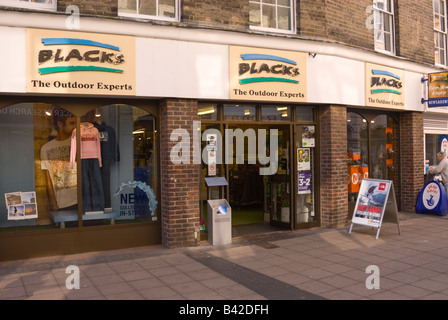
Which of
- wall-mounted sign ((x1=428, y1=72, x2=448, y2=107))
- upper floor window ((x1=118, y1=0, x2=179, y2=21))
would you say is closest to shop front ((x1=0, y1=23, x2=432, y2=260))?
upper floor window ((x1=118, y1=0, x2=179, y2=21))

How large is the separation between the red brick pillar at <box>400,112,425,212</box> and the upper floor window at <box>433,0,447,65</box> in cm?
241

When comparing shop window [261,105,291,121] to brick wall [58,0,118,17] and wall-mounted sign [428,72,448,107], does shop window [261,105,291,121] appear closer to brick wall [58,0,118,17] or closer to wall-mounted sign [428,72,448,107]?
brick wall [58,0,118,17]

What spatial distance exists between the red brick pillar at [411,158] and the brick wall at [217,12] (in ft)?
19.8

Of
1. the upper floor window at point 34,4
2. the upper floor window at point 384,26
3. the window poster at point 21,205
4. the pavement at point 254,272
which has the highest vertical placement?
the upper floor window at point 384,26

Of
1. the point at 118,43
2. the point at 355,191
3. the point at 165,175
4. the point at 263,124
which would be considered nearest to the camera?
the point at 118,43

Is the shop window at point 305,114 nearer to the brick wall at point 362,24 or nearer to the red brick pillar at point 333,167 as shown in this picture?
the red brick pillar at point 333,167

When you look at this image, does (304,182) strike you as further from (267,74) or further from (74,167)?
(74,167)

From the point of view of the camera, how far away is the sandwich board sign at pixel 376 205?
8.43 meters

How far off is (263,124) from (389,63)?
4.16 m

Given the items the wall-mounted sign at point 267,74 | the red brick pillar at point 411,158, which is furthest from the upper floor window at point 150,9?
the red brick pillar at point 411,158

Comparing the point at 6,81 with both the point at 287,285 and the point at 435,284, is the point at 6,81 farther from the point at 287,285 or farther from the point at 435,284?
the point at 435,284

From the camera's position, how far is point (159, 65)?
298 inches

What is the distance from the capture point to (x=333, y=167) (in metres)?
9.41

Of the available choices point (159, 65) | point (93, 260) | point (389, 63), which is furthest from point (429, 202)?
point (93, 260)
